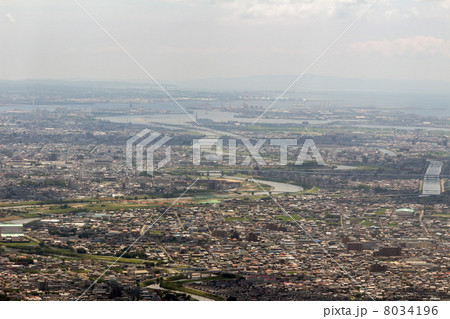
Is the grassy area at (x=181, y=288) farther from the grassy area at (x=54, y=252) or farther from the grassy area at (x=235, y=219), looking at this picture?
the grassy area at (x=235, y=219)

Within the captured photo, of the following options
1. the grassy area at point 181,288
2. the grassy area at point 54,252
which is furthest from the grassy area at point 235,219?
the grassy area at point 181,288

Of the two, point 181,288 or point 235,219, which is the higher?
point 235,219

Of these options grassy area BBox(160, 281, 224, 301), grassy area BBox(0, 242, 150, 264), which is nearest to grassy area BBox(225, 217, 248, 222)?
grassy area BBox(0, 242, 150, 264)

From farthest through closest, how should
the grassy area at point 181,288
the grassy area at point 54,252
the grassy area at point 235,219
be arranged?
1. the grassy area at point 235,219
2. the grassy area at point 54,252
3. the grassy area at point 181,288

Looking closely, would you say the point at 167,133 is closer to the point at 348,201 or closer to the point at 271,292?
the point at 348,201

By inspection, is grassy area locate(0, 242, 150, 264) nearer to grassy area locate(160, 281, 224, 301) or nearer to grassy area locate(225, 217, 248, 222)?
grassy area locate(160, 281, 224, 301)

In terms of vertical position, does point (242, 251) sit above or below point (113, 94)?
below

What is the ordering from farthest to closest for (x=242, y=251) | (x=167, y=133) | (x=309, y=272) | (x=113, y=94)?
1. (x=113, y=94)
2. (x=167, y=133)
3. (x=242, y=251)
4. (x=309, y=272)

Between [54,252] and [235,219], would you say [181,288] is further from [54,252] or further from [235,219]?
[235,219]

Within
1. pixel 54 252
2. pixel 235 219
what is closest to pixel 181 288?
pixel 54 252

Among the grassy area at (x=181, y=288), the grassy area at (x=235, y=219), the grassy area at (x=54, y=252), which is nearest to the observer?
the grassy area at (x=181, y=288)
